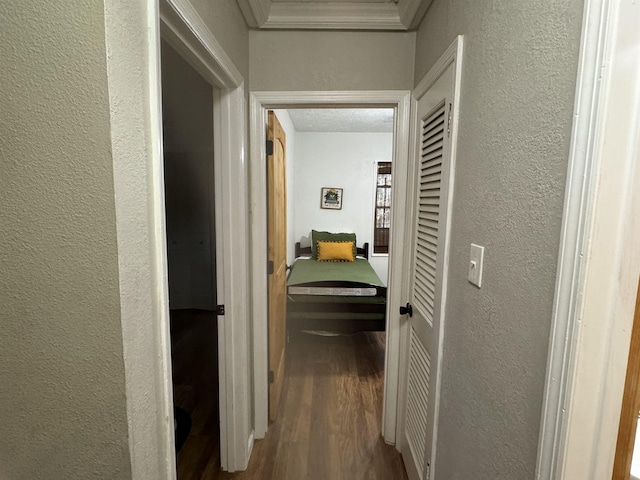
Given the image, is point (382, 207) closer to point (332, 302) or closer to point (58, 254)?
point (332, 302)

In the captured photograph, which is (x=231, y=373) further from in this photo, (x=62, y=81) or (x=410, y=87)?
(x=410, y=87)

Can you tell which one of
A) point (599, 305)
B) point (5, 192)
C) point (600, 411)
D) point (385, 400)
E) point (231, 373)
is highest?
point (5, 192)

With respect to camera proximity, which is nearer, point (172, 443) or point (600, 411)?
point (600, 411)

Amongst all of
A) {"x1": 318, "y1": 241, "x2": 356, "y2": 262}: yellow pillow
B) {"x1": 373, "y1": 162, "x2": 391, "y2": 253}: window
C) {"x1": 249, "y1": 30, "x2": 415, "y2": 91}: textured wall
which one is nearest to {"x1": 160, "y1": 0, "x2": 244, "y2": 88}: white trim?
{"x1": 249, "y1": 30, "x2": 415, "y2": 91}: textured wall

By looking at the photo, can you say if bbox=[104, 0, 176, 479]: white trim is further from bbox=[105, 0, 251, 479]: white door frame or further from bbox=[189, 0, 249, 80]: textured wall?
bbox=[189, 0, 249, 80]: textured wall

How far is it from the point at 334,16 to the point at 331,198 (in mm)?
3573

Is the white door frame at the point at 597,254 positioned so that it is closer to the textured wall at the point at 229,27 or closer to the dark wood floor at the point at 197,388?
the textured wall at the point at 229,27

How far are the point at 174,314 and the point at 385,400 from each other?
3203 mm

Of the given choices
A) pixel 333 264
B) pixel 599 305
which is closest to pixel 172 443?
pixel 599 305

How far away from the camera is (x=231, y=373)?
1.60 m

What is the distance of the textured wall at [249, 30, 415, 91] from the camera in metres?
1.67

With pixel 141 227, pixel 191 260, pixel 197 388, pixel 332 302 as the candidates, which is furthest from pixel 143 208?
pixel 191 260

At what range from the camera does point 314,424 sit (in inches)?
82.4

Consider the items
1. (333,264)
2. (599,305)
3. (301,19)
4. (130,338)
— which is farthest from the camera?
(333,264)
